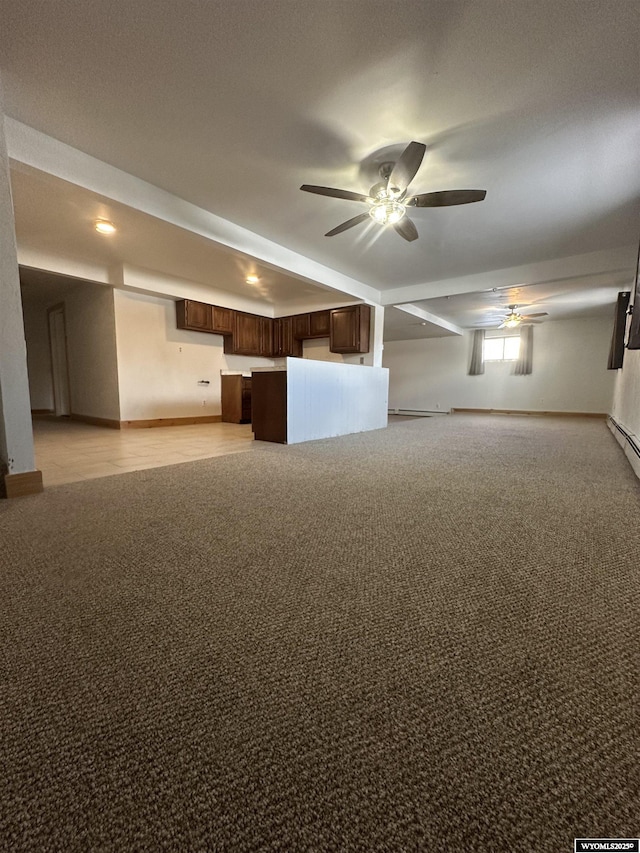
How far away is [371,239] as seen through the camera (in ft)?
12.7

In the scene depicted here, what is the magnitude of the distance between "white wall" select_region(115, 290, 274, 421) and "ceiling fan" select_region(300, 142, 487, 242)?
3.81 metres

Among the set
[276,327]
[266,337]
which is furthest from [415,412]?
[266,337]

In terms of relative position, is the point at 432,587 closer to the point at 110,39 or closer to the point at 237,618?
the point at 237,618

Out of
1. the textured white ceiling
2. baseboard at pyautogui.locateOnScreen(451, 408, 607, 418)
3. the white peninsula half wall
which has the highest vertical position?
the textured white ceiling

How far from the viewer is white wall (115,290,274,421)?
17.1 ft

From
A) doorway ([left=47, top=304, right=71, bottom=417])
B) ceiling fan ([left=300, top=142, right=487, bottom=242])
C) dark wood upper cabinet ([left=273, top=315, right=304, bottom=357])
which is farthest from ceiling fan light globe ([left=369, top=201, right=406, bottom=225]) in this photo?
doorway ([left=47, top=304, right=71, bottom=417])

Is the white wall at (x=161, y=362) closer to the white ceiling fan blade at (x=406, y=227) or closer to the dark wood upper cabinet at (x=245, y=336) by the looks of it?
the dark wood upper cabinet at (x=245, y=336)

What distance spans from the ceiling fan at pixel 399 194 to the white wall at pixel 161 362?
3.81 meters

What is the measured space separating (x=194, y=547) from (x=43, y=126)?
9.84 ft

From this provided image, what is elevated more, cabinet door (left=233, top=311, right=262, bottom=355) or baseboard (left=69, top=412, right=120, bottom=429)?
cabinet door (left=233, top=311, right=262, bottom=355)

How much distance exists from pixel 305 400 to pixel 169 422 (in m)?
2.95

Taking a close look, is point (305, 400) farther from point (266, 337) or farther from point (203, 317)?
point (266, 337)

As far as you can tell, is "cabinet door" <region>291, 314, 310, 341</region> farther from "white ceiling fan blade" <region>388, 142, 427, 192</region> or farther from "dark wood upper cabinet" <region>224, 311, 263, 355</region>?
"white ceiling fan blade" <region>388, 142, 427, 192</region>

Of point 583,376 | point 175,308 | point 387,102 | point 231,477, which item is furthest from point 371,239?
point 583,376
